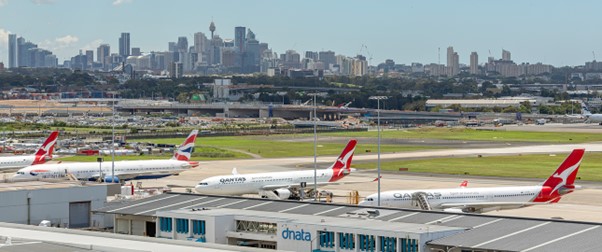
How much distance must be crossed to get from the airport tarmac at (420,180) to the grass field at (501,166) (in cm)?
415

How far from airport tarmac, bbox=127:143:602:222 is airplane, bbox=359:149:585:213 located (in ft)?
4.54

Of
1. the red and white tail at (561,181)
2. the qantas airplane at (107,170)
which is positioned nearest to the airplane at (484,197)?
the red and white tail at (561,181)

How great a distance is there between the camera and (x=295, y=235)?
54750 mm

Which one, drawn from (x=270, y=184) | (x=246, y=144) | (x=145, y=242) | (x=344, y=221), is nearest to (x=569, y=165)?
(x=270, y=184)

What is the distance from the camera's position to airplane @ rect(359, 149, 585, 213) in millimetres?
83375

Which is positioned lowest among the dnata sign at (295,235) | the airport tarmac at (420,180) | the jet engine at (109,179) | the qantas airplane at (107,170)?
the airport tarmac at (420,180)

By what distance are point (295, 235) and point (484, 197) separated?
32.7 metres

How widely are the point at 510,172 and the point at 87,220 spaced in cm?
6966

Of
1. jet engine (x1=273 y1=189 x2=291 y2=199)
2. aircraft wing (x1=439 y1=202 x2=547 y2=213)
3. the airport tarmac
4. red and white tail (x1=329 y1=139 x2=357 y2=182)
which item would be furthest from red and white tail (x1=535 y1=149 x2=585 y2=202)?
jet engine (x1=273 y1=189 x2=291 y2=199)

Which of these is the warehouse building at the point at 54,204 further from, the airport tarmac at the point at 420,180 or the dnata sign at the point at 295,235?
the airport tarmac at the point at 420,180

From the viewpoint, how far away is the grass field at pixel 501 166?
412 feet

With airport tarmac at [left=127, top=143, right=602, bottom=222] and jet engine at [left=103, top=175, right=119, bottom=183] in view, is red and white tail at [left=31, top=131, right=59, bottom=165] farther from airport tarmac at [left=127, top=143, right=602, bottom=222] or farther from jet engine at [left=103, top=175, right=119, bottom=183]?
jet engine at [left=103, top=175, right=119, bottom=183]

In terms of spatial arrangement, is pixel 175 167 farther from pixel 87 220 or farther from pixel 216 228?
pixel 216 228

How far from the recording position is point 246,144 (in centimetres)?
19175
